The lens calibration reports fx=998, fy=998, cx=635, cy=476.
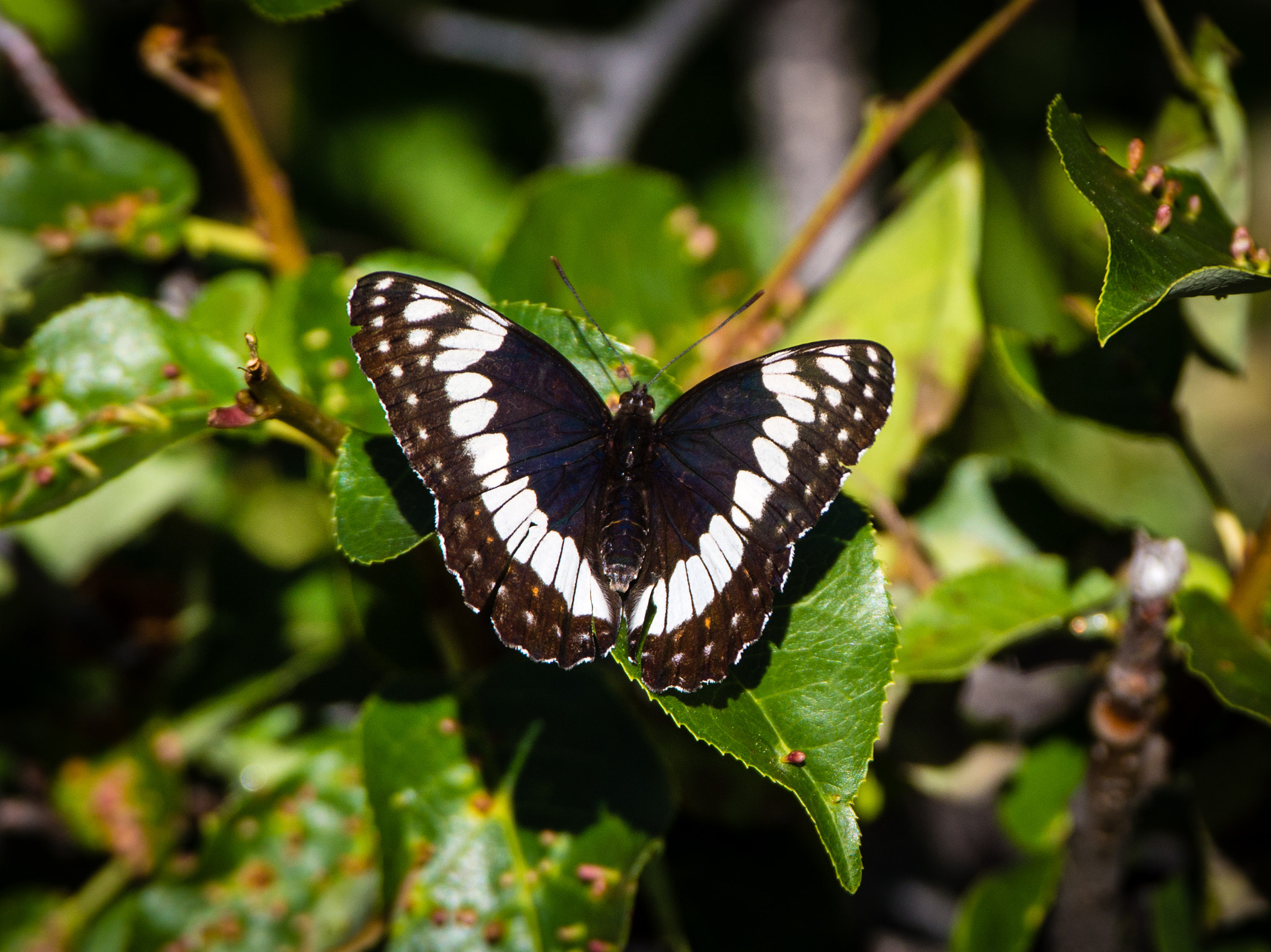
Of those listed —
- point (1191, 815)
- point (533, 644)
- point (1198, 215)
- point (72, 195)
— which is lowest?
point (1191, 815)

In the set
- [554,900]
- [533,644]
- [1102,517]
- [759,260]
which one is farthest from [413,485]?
[759,260]

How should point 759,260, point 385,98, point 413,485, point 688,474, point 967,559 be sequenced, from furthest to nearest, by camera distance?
point 385,98 < point 759,260 < point 967,559 < point 688,474 < point 413,485

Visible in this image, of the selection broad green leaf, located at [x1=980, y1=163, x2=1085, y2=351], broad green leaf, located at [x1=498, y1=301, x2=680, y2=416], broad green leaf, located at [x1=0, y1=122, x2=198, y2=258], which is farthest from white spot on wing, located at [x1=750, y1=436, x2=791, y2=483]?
broad green leaf, located at [x1=980, y1=163, x2=1085, y2=351]

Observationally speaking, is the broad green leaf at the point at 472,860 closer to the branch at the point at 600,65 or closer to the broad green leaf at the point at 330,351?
the broad green leaf at the point at 330,351

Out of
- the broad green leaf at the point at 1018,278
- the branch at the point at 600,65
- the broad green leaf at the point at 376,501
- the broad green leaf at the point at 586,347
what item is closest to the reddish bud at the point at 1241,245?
the broad green leaf at the point at 586,347

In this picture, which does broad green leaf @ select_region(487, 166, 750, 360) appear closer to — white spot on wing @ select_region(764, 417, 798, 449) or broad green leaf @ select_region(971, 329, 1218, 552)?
white spot on wing @ select_region(764, 417, 798, 449)

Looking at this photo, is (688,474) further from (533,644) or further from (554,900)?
(554,900)
